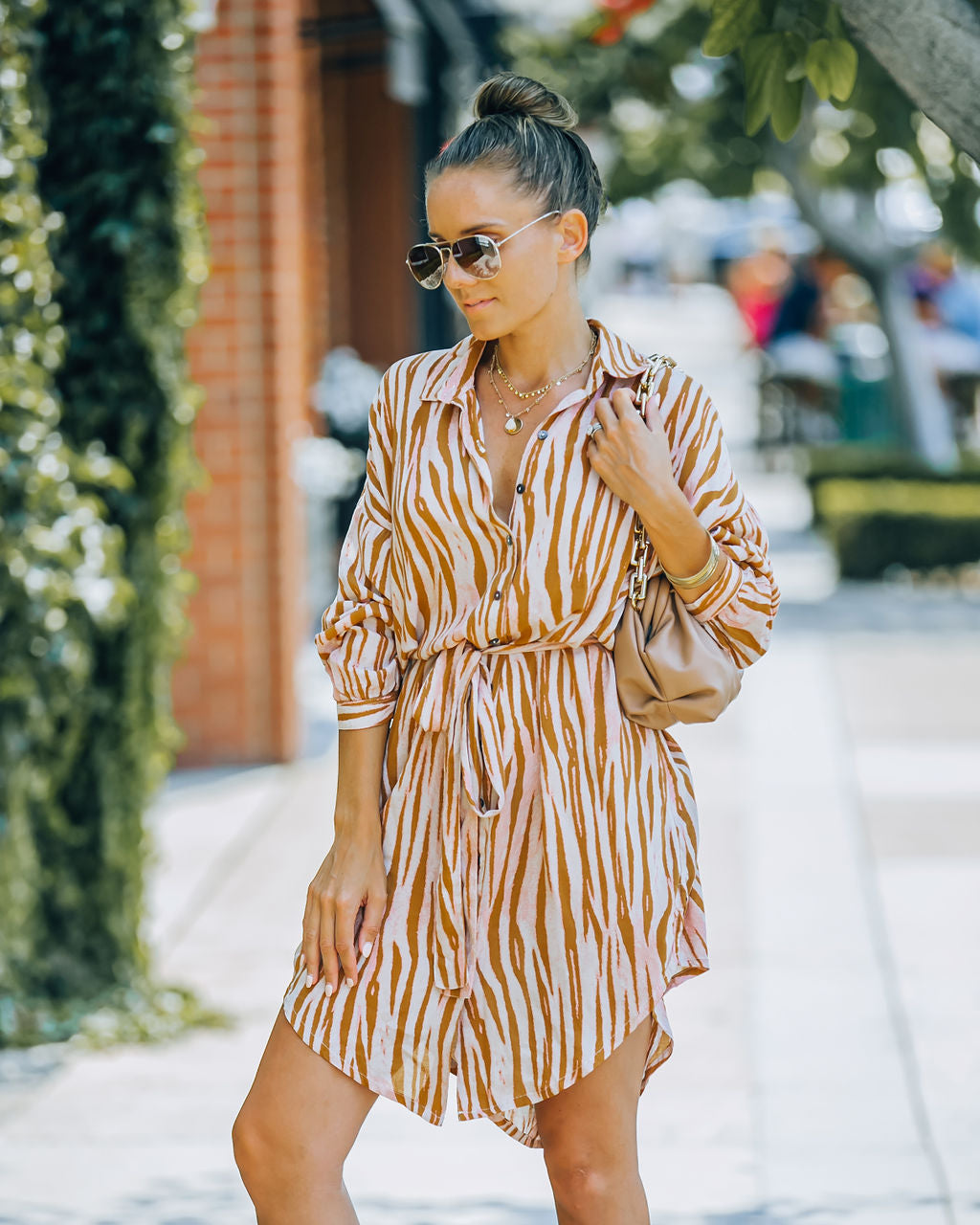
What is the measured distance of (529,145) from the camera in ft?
8.20

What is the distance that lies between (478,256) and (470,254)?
0.01 meters

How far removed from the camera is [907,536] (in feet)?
39.8

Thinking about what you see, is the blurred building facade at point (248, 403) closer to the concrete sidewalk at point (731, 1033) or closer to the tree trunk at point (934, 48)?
the concrete sidewalk at point (731, 1033)

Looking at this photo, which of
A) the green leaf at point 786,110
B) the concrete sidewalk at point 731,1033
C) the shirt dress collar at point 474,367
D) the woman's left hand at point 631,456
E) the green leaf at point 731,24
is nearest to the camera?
the woman's left hand at point 631,456

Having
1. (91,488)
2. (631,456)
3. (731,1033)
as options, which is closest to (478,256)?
(631,456)

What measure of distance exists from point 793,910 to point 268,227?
342 centimetres

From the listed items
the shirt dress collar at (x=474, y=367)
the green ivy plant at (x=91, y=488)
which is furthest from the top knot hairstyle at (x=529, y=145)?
the green ivy plant at (x=91, y=488)

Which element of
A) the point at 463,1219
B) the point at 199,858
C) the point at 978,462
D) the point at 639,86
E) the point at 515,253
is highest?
the point at 639,86

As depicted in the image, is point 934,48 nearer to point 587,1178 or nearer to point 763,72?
point 763,72

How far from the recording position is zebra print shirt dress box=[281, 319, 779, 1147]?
2516 mm

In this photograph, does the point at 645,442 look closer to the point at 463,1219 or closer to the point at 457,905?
the point at 457,905

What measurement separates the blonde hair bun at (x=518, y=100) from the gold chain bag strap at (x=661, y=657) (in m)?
A: 0.37

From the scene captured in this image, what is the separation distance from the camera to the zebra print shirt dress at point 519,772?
2516 millimetres

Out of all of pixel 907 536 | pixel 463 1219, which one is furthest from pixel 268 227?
pixel 907 536
